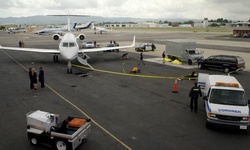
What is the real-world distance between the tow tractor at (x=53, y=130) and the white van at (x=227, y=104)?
20.8 feet

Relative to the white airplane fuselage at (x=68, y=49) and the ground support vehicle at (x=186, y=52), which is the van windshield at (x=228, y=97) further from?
the ground support vehicle at (x=186, y=52)

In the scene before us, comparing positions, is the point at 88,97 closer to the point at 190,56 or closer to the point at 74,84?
the point at 74,84

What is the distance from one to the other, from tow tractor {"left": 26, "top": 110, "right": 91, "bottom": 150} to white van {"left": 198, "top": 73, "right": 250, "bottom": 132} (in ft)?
20.8

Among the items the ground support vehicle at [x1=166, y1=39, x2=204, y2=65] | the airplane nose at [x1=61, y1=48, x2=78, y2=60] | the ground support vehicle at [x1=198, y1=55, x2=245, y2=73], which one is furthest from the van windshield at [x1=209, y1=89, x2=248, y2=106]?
the ground support vehicle at [x1=166, y1=39, x2=204, y2=65]

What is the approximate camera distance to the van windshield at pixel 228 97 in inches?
477

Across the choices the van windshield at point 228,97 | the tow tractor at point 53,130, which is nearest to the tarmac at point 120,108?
the tow tractor at point 53,130

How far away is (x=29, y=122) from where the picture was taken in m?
10.2

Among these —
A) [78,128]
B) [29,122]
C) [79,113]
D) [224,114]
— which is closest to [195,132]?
[224,114]

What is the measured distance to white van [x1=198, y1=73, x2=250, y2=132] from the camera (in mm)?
11219

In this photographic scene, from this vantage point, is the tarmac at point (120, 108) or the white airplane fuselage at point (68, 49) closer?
the tarmac at point (120, 108)

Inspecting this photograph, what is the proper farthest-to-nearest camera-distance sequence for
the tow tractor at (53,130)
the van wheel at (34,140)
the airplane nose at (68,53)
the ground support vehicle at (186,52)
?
the ground support vehicle at (186,52) → the airplane nose at (68,53) → the van wheel at (34,140) → the tow tractor at (53,130)

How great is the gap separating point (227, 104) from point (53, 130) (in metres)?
8.69

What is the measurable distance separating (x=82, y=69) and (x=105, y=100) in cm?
1272

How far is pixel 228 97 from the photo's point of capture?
12500mm
